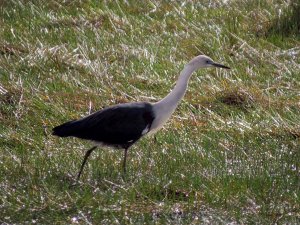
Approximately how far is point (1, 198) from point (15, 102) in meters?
2.71

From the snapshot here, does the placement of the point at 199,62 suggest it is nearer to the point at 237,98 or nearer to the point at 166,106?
the point at 166,106

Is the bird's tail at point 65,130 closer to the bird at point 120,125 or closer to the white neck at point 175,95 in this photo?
the bird at point 120,125

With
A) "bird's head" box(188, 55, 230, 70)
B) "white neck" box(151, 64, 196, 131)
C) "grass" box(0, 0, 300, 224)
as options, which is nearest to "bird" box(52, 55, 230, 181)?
"white neck" box(151, 64, 196, 131)

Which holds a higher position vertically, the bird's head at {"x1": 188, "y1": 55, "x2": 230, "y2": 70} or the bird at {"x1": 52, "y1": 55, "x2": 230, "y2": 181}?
the bird's head at {"x1": 188, "y1": 55, "x2": 230, "y2": 70}

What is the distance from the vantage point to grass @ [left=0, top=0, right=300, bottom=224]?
7.10 meters

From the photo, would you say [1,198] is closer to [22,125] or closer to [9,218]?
[9,218]

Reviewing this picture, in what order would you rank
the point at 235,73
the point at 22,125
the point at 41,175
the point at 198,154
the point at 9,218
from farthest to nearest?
the point at 235,73 < the point at 22,125 < the point at 198,154 < the point at 41,175 < the point at 9,218

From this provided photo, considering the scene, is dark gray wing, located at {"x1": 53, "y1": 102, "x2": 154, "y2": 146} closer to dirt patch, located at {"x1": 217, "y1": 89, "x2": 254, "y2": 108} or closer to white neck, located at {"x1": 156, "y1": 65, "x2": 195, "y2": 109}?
white neck, located at {"x1": 156, "y1": 65, "x2": 195, "y2": 109}

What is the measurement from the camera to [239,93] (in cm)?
1005

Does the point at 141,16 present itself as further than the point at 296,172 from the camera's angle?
Yes

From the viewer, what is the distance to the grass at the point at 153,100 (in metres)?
7.10

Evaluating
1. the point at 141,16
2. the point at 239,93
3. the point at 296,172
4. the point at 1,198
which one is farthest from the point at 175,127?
the point at 141,16

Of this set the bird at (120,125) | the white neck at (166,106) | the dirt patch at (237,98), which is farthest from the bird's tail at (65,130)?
the dirt patch at (237,98)

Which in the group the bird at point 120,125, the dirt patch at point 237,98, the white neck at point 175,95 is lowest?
the dirt patch at point 237,98
